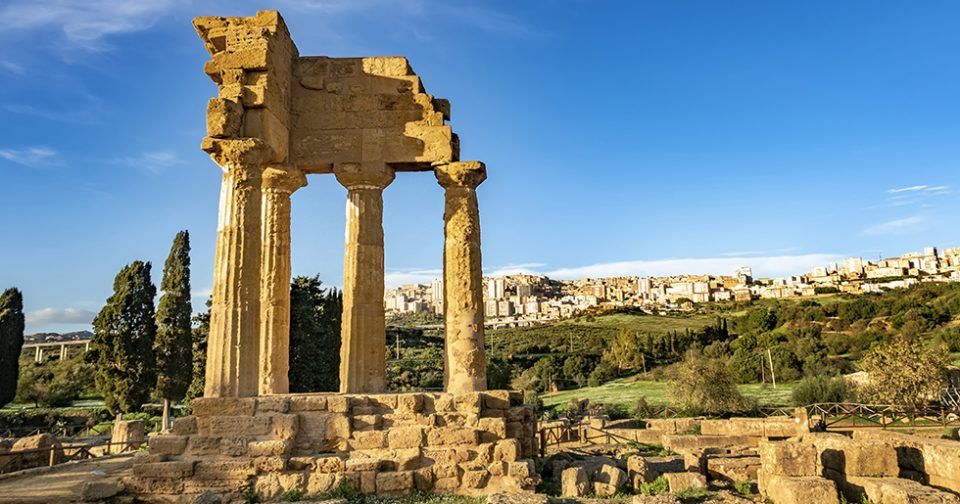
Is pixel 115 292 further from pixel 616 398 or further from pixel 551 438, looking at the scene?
pixel 616 398

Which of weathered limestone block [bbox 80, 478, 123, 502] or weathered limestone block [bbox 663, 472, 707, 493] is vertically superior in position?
weathered limestone block [bbox 80, 478, 123, 502]

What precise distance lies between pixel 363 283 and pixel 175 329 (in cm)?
2260

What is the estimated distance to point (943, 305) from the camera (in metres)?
63.0

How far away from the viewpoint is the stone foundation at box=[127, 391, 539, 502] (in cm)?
1040

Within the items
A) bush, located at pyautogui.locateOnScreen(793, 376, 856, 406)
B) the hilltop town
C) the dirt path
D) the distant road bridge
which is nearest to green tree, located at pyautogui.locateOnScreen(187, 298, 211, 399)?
the dirt path

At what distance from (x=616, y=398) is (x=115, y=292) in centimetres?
3214

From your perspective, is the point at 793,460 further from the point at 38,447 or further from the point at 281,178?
the point at 38,447

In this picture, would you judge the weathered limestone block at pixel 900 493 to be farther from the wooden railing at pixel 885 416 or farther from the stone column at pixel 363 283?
the wooden railing at pixel 885 416

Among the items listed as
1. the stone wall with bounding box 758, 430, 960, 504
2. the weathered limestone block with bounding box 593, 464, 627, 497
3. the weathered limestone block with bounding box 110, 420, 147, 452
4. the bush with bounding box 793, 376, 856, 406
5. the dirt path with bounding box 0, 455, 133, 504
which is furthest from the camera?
the bush with bounding box 793, 376, 856, 406

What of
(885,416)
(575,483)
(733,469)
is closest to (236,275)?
(575,483)

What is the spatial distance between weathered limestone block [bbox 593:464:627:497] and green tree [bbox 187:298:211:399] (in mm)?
23179

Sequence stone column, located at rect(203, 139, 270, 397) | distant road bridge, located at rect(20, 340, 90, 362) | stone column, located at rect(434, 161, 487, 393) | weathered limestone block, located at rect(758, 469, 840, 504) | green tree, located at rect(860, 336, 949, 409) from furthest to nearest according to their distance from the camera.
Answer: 1. distant road bridge, located at rect(20, 340, 90, 362)
2. green tree, located at rect(860, 336, 949, 409)
3. stone column, located at rect(434, 161, 487, 393)
4. stone column, located at rect(203, 139, 270, 397)
5. weathered limestone block, located at rect(758, 469, 840, 504)

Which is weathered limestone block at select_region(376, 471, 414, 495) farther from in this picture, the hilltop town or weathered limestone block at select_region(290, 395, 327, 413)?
the hilltop town

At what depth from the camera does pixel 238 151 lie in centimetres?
1249
